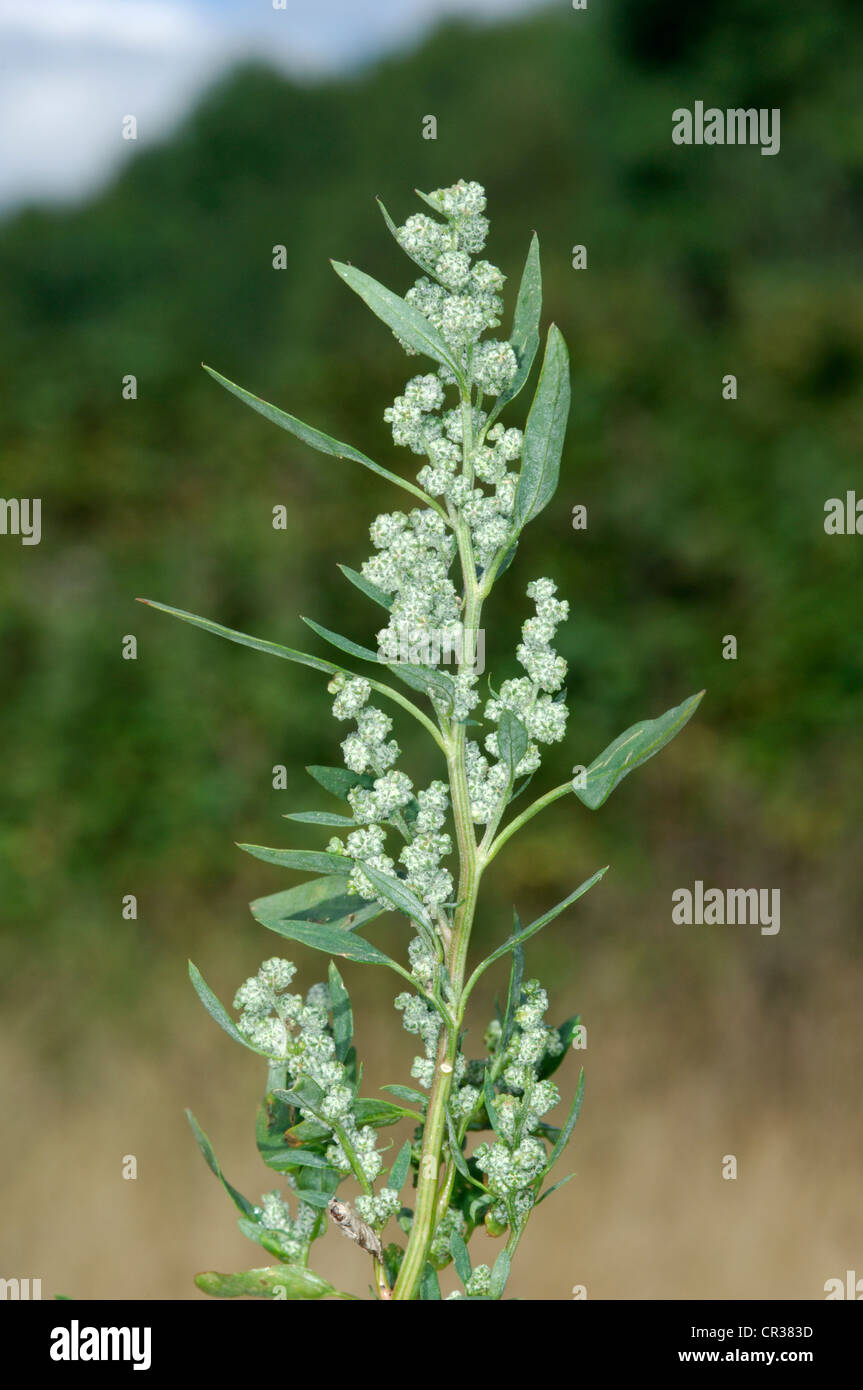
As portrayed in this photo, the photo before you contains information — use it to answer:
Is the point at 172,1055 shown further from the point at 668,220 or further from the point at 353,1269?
the point at 668,220

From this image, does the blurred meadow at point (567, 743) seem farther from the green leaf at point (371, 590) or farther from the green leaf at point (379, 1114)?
the green leaf at point (371, 590)

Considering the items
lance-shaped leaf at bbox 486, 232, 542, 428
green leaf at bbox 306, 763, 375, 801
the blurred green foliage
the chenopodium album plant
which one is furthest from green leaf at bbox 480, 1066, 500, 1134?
the blurred green foliage

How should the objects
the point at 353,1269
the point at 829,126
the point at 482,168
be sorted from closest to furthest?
the point at 353,1269 → the point at 829,126 → the point at 482,168

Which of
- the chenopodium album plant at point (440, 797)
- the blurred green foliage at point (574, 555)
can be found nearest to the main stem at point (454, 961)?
the chenopodium album plant at point (440, 797)

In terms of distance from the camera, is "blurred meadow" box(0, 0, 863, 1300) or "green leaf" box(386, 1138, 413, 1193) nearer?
"green leaf" box(386, 1138, 413, 1193)

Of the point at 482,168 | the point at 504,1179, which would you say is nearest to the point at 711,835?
the point at 504,1179

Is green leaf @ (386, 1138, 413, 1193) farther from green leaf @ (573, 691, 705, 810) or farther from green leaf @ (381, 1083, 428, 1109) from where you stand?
green leaf @ (573, 691, 705, 810)
